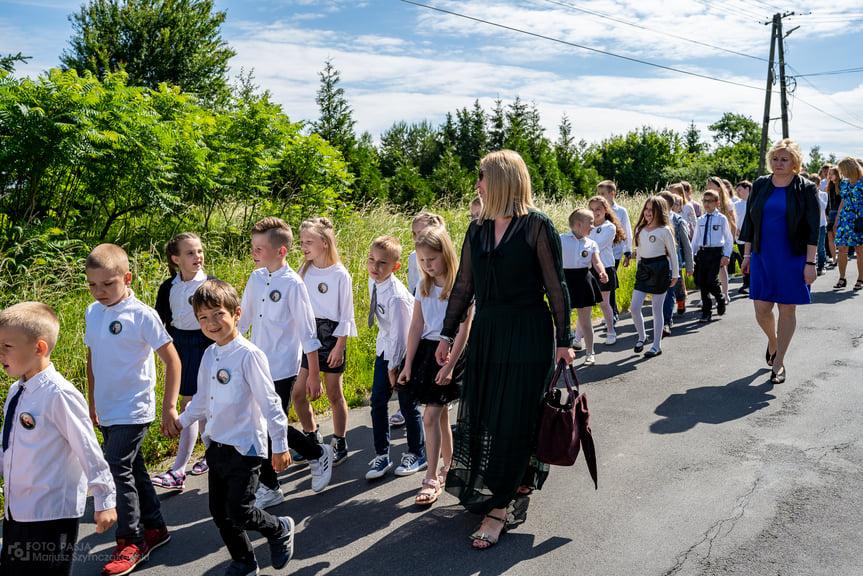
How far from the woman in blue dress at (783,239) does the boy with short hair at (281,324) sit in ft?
15.1

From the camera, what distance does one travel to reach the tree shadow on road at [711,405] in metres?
5.59

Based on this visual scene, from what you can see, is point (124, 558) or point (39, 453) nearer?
point (39, 453)

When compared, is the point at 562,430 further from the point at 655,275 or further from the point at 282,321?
the point at 655,275

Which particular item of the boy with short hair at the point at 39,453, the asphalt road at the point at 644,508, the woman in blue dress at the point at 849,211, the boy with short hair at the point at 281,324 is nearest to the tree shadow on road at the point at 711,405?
the asphalt road at the point at 644,508

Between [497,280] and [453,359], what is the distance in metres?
0.65

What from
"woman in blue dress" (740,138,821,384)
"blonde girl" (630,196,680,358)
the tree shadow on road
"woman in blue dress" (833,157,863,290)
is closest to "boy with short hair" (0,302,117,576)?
the tree shadow on road

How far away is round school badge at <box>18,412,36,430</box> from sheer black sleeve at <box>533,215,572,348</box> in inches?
104

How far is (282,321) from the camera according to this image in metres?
4.51

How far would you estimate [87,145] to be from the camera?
7777 millimetres

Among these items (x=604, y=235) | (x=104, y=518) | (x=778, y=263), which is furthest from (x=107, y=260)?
(x=604, y=235)

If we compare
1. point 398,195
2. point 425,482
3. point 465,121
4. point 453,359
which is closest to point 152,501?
point 425,482

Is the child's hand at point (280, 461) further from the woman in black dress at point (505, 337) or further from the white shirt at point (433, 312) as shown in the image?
the white shirt at point (433, 312)

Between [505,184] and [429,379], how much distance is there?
1434mm

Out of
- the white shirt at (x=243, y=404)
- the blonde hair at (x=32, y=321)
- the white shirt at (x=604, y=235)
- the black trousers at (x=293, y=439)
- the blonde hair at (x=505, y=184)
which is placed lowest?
the black trousers at (x=293, y=439)
